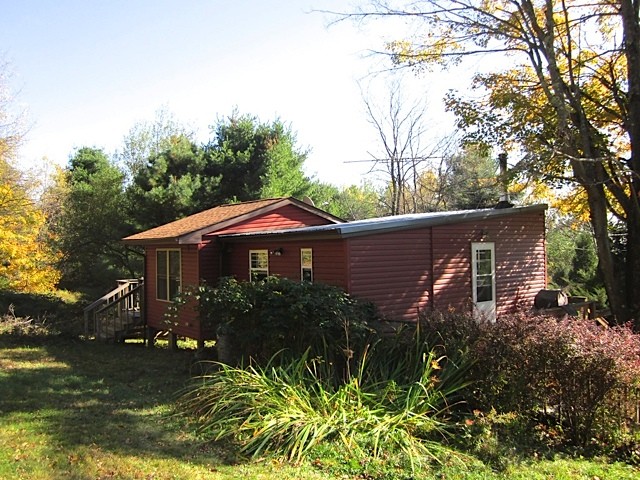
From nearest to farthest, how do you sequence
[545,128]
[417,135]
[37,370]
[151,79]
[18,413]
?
[18,413] < [37,370] < [545,128] < [151,79] < [417,135]

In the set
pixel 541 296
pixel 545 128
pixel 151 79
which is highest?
pixel 151 79

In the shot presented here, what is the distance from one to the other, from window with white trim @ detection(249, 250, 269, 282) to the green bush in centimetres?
264

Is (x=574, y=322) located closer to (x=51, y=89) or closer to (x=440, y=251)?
(x=440, y=251)

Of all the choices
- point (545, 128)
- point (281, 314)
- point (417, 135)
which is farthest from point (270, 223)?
point (417, 135)

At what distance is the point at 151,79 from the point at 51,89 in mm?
4012

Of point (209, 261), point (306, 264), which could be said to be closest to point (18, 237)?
point (209, 261)

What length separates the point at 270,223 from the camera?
1400 cm

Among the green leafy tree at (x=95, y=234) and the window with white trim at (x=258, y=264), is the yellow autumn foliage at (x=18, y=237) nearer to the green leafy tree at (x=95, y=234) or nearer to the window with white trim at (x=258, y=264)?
the green leafy tree at (x=95, y=234)

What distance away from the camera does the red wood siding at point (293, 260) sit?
10.1 meters

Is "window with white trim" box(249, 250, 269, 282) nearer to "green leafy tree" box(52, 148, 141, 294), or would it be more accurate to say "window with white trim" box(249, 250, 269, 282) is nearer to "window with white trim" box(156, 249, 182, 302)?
"window with white trim" box(156, 249, 182, 302)

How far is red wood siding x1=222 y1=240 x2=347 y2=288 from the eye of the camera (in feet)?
33.3

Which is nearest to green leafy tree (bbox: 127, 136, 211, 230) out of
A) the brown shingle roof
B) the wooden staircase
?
the wooden staircase

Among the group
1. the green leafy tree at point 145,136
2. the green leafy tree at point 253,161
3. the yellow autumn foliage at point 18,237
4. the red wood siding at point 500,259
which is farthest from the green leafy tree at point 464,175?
the yellow autumn foliage at point 18,237

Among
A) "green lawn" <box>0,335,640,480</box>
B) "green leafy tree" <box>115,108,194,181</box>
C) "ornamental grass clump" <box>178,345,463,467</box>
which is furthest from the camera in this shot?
"green leafy tree" <box>115,108,194,181</box>
